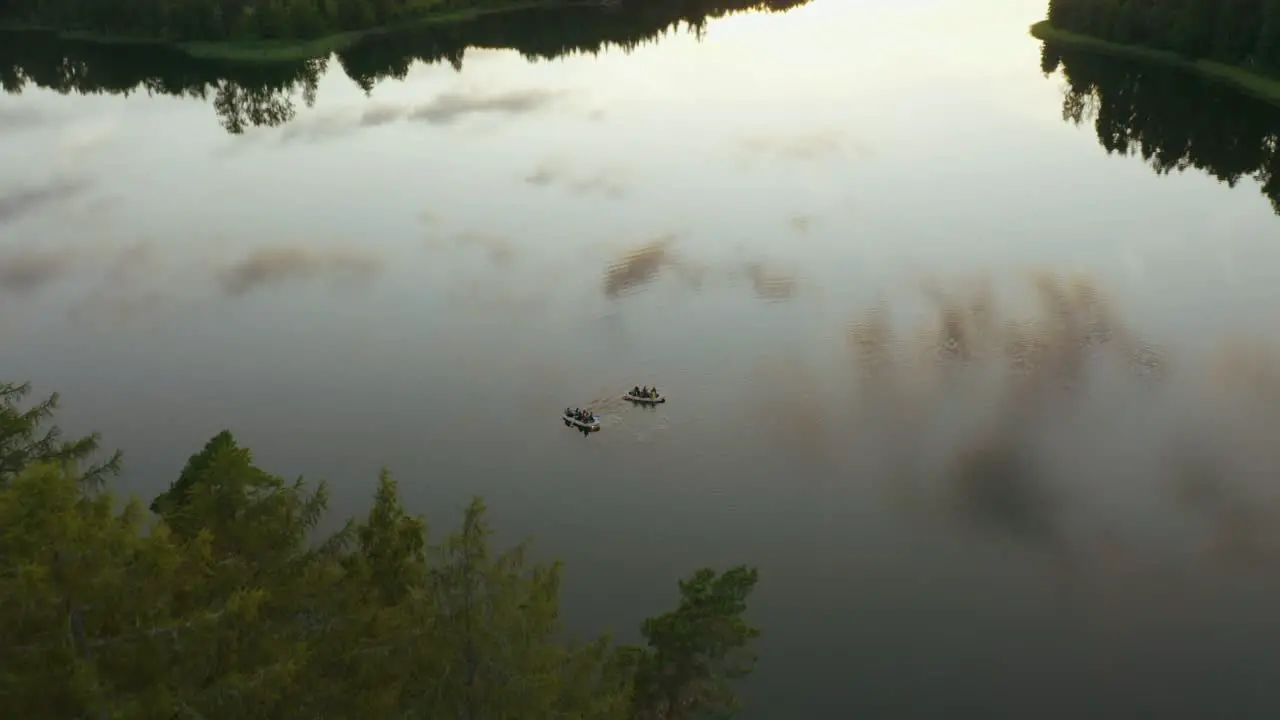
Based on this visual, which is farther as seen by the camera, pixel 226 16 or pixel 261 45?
pixel 226 16

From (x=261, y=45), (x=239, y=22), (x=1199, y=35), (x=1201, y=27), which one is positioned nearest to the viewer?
(x=1201, y=27)

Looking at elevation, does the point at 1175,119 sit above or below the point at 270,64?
below

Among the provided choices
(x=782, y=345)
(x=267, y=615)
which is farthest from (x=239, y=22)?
(x=267, y=615)

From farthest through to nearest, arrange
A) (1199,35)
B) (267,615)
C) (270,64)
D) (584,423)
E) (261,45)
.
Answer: (261,45)
(270,64)
(1199,35)
(584,423)
(267,615)

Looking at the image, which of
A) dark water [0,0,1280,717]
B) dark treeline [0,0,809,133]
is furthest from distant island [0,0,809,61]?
dark water [0,0,1280,717]

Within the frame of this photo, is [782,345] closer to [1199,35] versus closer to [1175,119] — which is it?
[1175,119]

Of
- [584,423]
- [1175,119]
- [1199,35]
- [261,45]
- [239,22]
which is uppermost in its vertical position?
[239,22]

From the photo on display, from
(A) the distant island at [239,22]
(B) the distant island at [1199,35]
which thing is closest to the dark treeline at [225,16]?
(A) the distant island at [239,22]
